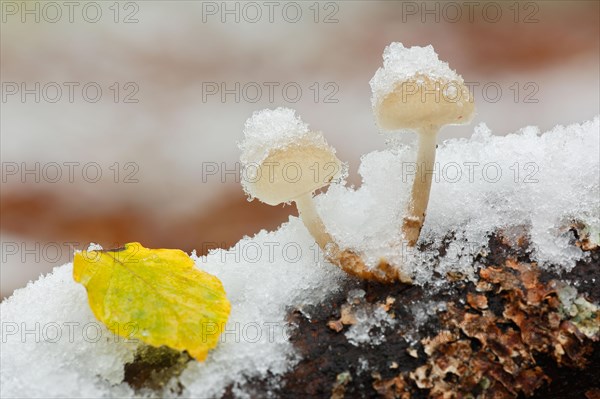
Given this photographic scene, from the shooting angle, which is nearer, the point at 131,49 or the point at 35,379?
the point at 35,379

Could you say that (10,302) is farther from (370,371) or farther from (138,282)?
(370,371)

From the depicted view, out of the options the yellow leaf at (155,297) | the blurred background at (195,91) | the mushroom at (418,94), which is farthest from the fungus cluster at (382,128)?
the blurred background at (195,91)

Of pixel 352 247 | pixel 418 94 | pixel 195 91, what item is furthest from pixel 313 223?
pixel 195 91

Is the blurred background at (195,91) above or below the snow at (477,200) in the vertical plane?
above

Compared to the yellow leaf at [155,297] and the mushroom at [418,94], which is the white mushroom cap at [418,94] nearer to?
the mushroom at [418,94]

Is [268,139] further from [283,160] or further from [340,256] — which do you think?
[340,256]

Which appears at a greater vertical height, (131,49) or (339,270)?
(131,49)

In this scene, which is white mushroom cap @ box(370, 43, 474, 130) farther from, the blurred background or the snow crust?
the blurred background

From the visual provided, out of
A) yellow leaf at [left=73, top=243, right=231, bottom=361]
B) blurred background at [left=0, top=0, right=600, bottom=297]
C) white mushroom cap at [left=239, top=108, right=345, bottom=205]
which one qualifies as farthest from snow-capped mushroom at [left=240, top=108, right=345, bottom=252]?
blurred background at [left=0, top=0, right=600, bottom=297]

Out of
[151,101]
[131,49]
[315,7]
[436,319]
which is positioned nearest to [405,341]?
[436,319]
